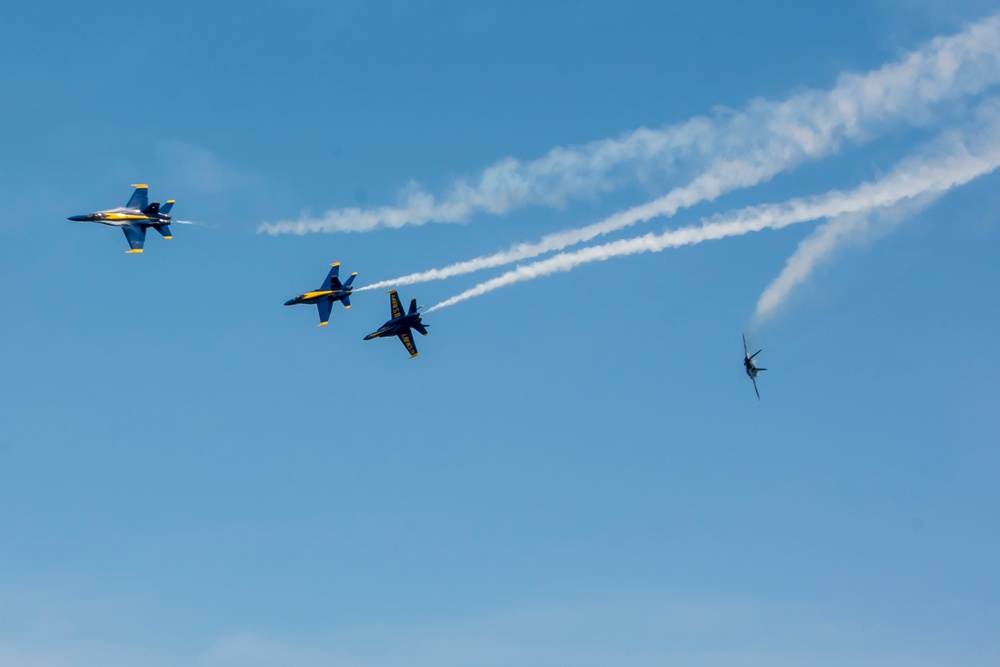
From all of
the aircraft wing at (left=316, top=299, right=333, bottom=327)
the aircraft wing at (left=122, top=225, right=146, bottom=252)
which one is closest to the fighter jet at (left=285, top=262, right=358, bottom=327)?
the aircraft wing at (left=316, top=299, right=333, bottom=327)

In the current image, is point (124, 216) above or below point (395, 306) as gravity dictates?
above

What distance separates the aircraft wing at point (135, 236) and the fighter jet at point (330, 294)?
12.1 meters

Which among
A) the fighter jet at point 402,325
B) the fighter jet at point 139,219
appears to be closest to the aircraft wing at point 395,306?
the fighter jet at point 402,325

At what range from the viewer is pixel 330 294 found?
7669cm

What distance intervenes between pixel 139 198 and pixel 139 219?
5.86ft

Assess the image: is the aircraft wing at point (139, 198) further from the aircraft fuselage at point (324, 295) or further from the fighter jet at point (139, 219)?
the aircraft fuselage at point (324, 295)

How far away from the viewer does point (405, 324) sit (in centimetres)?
7600

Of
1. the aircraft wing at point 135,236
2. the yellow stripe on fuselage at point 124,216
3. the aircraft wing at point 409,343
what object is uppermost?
the yellow stripe on fuselage at point 124,216

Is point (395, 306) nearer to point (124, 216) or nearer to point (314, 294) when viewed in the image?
point (314, 294)

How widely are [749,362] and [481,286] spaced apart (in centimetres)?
1723

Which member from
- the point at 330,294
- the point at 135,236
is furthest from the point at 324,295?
the point at 135,236

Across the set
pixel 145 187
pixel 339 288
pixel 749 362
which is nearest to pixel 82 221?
pixel 145 187

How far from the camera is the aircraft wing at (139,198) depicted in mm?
75250

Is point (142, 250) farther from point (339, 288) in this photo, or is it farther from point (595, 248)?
point (595, 248)
